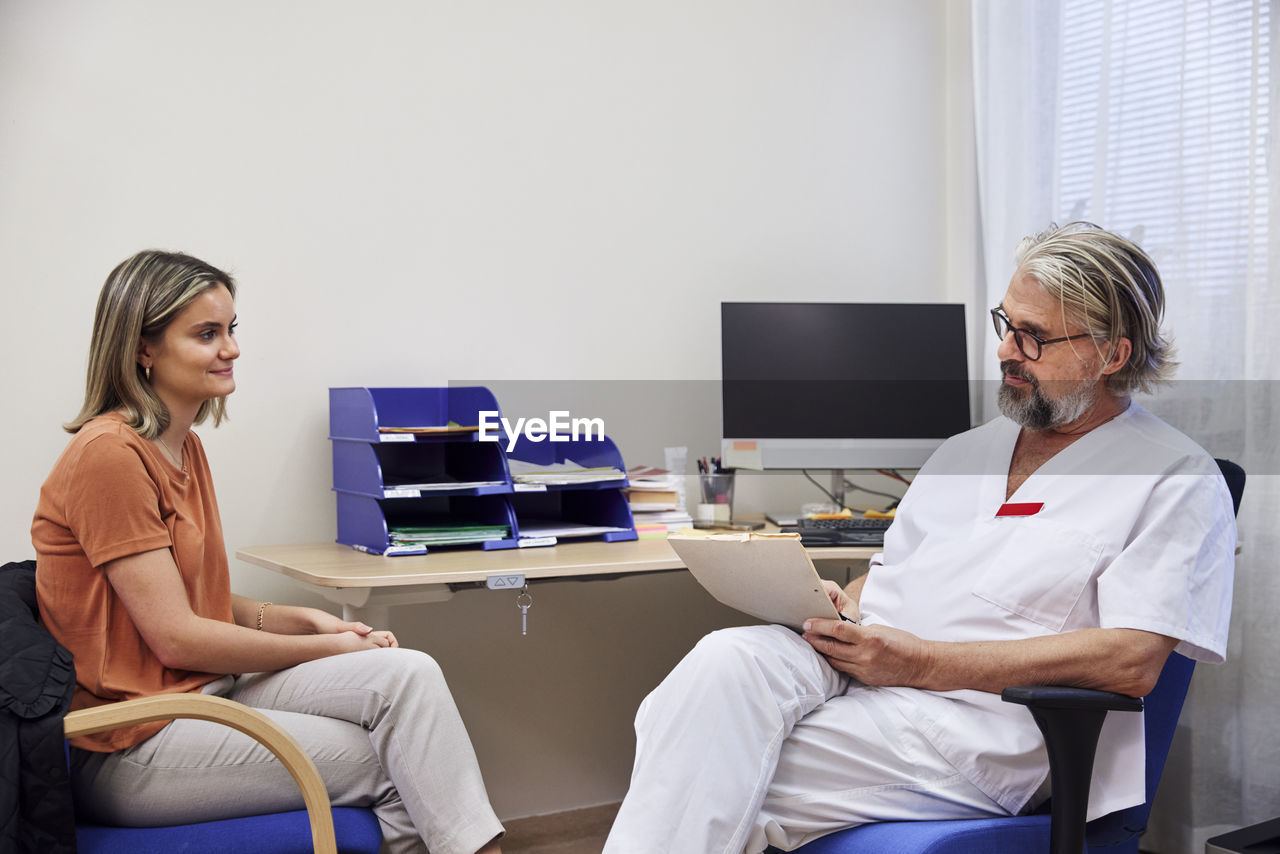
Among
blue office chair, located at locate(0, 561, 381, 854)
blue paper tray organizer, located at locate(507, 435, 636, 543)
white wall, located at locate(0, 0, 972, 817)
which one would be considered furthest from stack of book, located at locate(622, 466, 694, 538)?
blue office chair, located at locate(0, 561, 381, 854)

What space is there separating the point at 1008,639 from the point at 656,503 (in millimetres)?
1124

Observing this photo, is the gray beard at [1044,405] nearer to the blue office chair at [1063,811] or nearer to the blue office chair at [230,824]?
the blue office chair at [1063,811]

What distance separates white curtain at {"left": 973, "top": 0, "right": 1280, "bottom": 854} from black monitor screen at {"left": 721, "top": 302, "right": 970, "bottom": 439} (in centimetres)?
49

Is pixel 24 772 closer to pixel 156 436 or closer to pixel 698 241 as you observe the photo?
pixel 156 436

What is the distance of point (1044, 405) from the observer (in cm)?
179

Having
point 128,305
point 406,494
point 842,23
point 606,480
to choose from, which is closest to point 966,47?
point 842,23

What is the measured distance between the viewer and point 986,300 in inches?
123

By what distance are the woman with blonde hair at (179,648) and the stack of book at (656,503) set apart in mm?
931

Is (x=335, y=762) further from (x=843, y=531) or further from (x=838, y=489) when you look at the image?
(x=838, y=489)

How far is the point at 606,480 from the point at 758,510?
766 millimetres

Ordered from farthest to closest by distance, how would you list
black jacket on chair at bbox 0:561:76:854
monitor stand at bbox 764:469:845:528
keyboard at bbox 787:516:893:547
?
monitor stand at bbox 764:469:845:528 → keyboard at bbox 787:516:893:547 → black jacket on chair at bbox 0:561:76:854

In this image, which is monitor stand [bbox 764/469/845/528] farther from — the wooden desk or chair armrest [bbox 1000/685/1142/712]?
chair armrest [bbox 1000/685/1142/712]

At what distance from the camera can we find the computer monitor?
9.04 ft

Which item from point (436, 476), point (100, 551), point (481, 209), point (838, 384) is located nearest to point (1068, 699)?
point (100, 551)
